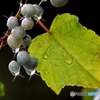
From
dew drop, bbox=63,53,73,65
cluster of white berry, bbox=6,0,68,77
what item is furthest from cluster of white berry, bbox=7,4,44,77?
dew drop, bbox=63,53,73,65

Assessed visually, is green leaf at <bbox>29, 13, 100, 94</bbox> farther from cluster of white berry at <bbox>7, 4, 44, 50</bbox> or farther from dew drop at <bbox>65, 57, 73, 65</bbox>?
cluster of white berry at <bbox>7, 4, 44, 50</bbox>

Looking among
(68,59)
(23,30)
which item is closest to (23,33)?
(23,30)

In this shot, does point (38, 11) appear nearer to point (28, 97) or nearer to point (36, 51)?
point (36, 51)

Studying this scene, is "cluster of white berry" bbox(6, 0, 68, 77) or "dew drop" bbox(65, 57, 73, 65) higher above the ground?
"cluster of white berry" bbox(6, 0, 68, 77)

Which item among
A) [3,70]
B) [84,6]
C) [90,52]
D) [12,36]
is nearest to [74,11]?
[84,6]

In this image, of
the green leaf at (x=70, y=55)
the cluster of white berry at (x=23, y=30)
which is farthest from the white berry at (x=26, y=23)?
the green leaf at (x=70, y=55)

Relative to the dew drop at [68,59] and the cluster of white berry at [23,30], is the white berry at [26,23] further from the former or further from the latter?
the dew drop at [68,59]

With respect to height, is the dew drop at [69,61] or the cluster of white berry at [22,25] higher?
the cluster of white berry at [22,25]

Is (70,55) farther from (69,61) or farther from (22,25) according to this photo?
(22,25)
